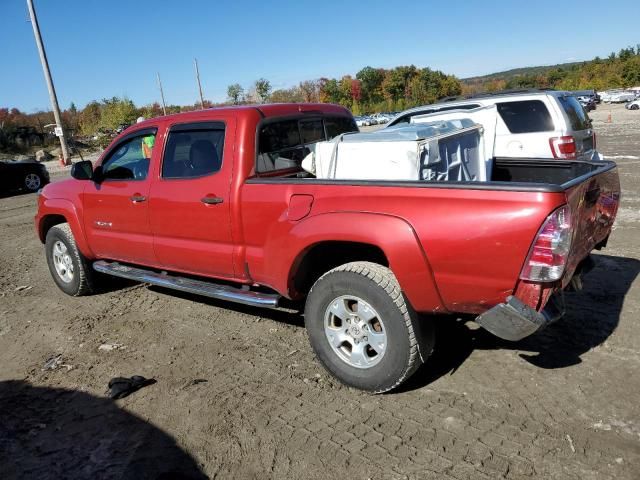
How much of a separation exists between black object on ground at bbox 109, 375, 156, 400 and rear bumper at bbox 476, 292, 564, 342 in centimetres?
242

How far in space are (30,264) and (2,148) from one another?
36609 millimetres

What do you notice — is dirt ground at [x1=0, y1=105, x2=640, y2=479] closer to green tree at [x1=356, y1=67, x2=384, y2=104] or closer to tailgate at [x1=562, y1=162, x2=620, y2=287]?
tailgate at [x1=562, y1=162, x2=620, y2=287]

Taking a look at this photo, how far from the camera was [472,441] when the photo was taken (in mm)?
2855

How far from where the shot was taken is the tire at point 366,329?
10.3ft

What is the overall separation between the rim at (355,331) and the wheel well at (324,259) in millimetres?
367

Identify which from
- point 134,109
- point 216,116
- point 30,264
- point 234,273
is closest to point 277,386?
point 234,273

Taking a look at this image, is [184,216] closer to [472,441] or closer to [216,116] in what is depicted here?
[216,116]

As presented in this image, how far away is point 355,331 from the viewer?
3.43m

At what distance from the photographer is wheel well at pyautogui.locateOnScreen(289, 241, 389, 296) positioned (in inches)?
139

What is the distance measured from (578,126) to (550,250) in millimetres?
5724

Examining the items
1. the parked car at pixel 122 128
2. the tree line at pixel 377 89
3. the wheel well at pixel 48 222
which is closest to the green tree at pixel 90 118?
the tree line at pixel 377 89

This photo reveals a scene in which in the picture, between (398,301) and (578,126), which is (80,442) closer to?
(398,301)

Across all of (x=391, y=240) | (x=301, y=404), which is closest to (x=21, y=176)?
(x=301, y=404)

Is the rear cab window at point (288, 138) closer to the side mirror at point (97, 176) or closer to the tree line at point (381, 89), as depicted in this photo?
the side mirror at point (97, 176)
